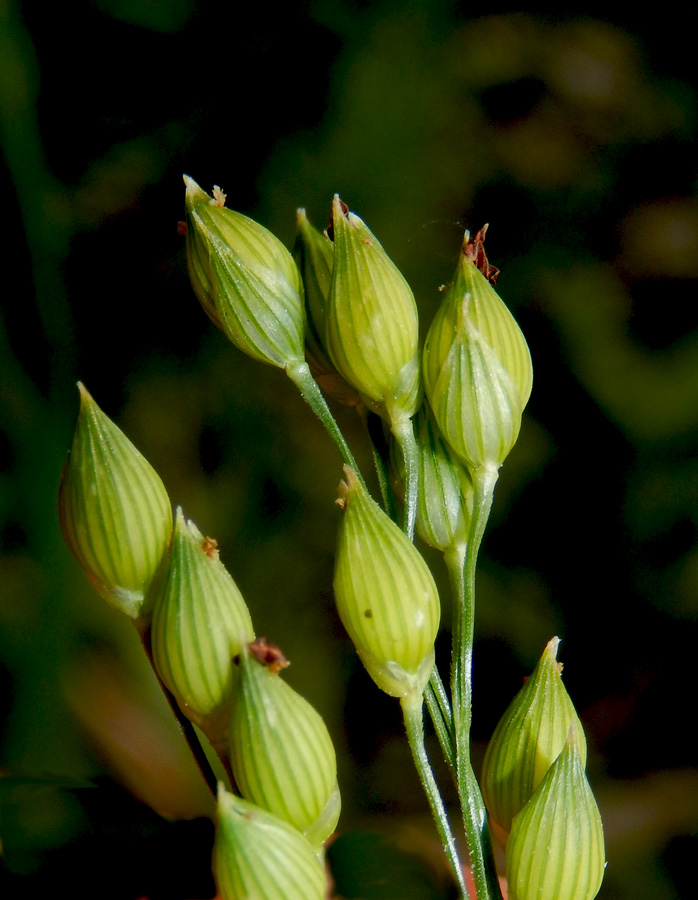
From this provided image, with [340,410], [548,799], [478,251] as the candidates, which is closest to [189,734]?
[548,799]

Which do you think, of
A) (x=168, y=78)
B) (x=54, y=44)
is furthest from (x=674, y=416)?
(x=54, y=44)

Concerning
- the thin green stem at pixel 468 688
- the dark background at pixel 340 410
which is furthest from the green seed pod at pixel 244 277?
the dark background at pixel 340 410

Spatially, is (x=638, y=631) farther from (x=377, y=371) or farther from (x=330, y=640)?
(x=377, y=371)

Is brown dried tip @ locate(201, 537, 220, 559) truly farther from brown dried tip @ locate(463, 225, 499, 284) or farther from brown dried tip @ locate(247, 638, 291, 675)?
brown dried tip @ locate(463, 225, 499, 284)

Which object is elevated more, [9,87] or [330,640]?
[9,87]

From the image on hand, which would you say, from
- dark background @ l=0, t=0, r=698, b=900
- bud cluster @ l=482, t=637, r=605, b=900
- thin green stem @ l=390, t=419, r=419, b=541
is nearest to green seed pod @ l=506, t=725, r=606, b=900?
bud cluster @ l=482, t=637, r=605, b=900

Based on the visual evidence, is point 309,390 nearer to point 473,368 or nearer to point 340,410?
point 473,368

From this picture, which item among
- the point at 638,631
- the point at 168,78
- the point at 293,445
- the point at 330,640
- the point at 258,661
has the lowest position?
the point at 638,631
